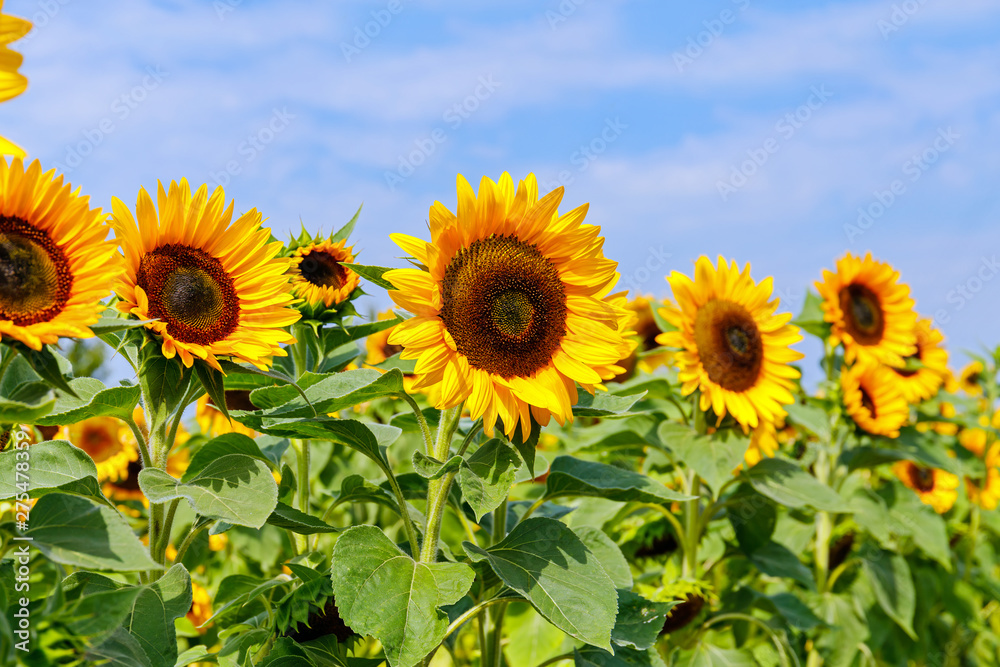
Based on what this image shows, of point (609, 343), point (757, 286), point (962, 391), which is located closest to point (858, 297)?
point (757, 286)

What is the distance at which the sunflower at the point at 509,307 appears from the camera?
5.67ft

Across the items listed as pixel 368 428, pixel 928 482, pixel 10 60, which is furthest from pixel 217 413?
pixel 928 482

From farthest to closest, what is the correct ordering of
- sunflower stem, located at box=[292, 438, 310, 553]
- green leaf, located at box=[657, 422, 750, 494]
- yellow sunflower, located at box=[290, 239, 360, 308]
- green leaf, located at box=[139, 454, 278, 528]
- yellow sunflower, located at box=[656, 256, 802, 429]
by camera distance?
1. yellow sunflower, located at box=[656, 256, 802, 429]
2. green leaf, located at box=[657, 422, 750, 494]
3. sunflower stem, located at box=[292, 438, 310, 553]
4. yellow sunflower, located at box=[290, 239, 360, 308]
5. green leaf, located at box=[139, 454, 278, 528]

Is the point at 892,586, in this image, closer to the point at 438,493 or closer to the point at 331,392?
the point at 438,493

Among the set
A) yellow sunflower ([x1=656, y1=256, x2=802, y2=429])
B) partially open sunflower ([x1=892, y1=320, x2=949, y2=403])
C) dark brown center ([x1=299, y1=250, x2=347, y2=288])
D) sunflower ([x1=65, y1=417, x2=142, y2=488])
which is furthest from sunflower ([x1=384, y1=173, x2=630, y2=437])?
partially open sunflower ([x1=892, y1=320, x2=949, y2=403])

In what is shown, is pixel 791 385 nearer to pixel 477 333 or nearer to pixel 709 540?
pixel 709 540

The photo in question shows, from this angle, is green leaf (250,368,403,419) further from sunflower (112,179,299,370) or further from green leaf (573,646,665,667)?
green leaf (573,646,665,667)

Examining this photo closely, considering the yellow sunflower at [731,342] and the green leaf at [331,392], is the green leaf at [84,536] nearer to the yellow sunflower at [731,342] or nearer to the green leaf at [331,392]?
the green leaf at [331,392]

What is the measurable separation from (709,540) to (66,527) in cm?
266

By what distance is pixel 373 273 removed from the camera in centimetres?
174

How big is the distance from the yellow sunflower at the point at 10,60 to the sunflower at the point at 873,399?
11.1 ft

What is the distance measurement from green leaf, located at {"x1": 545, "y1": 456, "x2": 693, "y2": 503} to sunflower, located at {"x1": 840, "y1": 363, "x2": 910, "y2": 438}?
6.26ft

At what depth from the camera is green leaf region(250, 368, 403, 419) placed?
1.74m

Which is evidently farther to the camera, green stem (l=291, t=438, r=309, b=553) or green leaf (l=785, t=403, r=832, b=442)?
green leaf (l=785, t=403, r=832, b=442)
